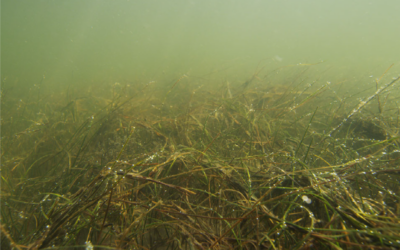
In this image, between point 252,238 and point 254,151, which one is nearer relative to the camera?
point 252,238

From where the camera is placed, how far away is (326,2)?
49.7m

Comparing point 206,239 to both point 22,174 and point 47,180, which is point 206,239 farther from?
point 22,174

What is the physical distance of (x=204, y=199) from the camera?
1303 millimetres

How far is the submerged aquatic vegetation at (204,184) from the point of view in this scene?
0.86 m

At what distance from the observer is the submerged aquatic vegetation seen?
2.84ft

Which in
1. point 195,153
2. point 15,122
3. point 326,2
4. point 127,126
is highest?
point 326,2

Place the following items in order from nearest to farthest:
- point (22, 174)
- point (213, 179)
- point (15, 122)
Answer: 1. point (213, 179)
2. point (22, 174)
3. point (15, 122)

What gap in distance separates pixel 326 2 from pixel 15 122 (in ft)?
237

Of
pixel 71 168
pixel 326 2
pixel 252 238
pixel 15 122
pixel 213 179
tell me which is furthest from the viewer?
pixel 326 2

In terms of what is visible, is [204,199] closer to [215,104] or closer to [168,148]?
[168,148]

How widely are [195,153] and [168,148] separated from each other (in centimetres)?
41

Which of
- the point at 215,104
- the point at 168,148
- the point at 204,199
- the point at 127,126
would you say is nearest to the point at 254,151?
the point at 204,199

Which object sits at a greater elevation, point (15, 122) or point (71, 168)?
point (71, 168)

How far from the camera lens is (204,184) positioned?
1370 millimetres
